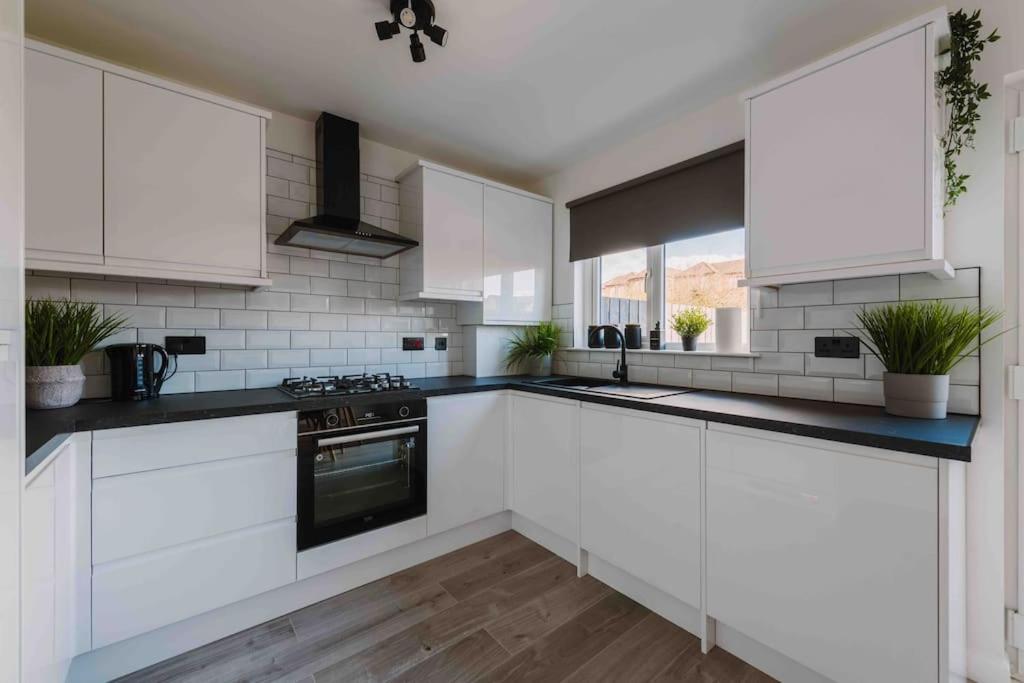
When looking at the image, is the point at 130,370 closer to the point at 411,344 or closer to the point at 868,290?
the point at 411,344

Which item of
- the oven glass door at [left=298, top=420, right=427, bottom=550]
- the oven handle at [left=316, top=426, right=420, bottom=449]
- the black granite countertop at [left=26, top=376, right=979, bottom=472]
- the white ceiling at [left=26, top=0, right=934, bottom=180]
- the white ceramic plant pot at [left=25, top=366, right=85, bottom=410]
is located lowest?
the oven glass door at [left=298, top=420, right=427, bottom=550]

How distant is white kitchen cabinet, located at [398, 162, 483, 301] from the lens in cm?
258

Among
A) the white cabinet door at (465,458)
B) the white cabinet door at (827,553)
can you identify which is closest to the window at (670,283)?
the white cabinet door at (827,553)

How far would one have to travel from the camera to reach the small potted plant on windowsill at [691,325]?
2371 millimetres

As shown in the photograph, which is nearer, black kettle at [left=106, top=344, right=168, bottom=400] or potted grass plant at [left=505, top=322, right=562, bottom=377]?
black kettle at [left=106, top=344, right=168, bottom=400]

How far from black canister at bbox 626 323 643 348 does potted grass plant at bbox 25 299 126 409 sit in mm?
2598

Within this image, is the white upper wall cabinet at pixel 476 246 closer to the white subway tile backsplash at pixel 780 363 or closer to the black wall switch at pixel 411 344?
the black wall switch at pixel 411 344

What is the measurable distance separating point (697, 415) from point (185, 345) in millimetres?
2369

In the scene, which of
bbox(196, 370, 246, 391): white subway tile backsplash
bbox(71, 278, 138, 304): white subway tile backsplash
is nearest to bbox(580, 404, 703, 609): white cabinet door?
bbox(196, 370, 246, 391): white subway tile backsplash

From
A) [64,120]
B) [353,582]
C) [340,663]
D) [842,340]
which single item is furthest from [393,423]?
[842,340]

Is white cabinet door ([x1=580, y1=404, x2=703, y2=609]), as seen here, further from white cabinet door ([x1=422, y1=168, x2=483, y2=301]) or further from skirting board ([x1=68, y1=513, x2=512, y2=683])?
white cabinet door ([x1=422, y1=168, x2=483, y2=301])

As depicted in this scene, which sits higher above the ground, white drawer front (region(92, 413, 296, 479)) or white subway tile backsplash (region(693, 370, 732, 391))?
white subway tile backsplash (region(693, 370, 732, 391))

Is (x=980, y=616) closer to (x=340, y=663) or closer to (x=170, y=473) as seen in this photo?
(x=340, y=663)

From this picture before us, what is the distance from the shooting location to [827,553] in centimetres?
131
